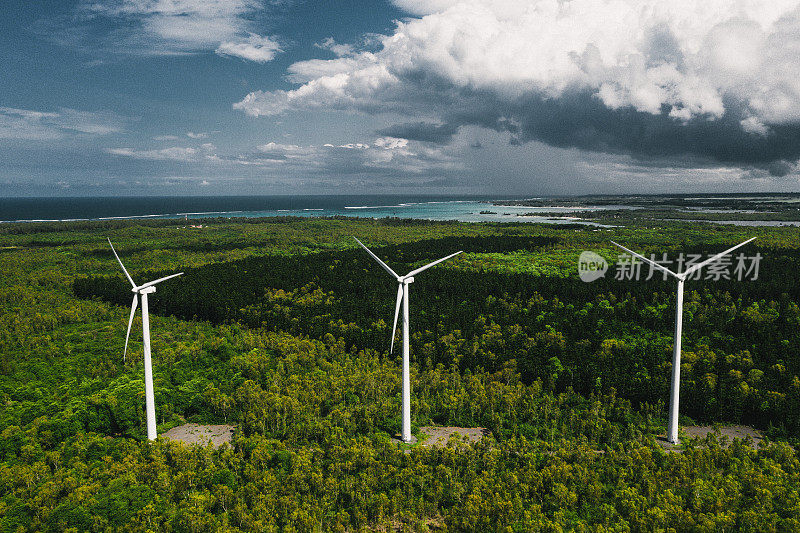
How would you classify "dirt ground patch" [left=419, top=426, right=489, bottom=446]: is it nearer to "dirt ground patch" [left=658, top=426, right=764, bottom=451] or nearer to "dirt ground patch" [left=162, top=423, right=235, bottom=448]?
"dirt ground patch" [left=658, top=426, right=764, bottom=451]

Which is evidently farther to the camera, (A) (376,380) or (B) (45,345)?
(B) (45,345)

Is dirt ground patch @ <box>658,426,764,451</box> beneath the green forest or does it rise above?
beneath

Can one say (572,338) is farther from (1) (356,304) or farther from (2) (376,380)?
(1) (356,304)

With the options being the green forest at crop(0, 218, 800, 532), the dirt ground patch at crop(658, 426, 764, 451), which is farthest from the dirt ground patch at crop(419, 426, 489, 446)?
the dirt ground patch at crop(658, 426, 764, 451)

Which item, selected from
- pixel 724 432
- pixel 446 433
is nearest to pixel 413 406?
pixel 446 433

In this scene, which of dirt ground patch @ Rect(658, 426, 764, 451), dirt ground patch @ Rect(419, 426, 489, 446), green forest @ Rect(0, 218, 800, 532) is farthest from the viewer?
dirt ground patch @ Rect(658, 426, 764, 451)

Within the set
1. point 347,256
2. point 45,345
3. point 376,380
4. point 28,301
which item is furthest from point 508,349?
point 28,301

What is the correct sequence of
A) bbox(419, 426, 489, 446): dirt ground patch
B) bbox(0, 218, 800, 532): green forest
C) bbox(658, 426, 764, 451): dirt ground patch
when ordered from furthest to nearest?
bbox(658, 426, 764, 451): dirt ground patch → bbox(419, 426, 489, 446): dirt ground patch → bbox(0, 218, 800, 532): green forest
